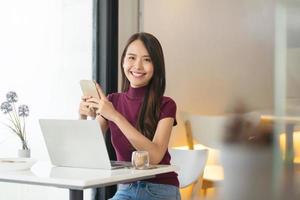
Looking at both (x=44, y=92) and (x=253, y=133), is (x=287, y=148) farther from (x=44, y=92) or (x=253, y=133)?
(x=44, y=92)

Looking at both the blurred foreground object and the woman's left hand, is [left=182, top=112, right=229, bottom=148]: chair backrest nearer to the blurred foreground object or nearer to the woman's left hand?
the blurred foreground object

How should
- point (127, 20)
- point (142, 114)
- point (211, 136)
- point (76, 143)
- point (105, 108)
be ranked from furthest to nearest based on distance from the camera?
1. point (127, 20)
2. point (211, 136)
3. point (142, 114)
4. point (105, 108)
5. point (76, 143)

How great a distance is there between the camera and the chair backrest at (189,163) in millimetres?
2580

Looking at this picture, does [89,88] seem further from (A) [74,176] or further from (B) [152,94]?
(A) [74,176]

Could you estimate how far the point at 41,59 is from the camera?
2752mm

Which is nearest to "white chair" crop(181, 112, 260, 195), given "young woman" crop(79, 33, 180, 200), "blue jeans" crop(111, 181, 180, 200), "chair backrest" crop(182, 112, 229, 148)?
"chair backrest" crop(182, 112, 229, 148)

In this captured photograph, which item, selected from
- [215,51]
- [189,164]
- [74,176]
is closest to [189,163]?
[189,164]

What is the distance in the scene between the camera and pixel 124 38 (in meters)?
3.14

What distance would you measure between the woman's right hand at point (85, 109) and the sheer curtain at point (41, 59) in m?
0.85

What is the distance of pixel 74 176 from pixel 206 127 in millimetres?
1514

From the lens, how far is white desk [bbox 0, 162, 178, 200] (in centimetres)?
125

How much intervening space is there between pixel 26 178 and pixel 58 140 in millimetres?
225

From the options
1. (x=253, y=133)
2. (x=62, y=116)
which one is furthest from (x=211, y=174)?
(x=62, y=116)

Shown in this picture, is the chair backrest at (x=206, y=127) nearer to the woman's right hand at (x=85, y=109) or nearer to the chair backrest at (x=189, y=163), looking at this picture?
the chair backrest at (x=189, y=163)
